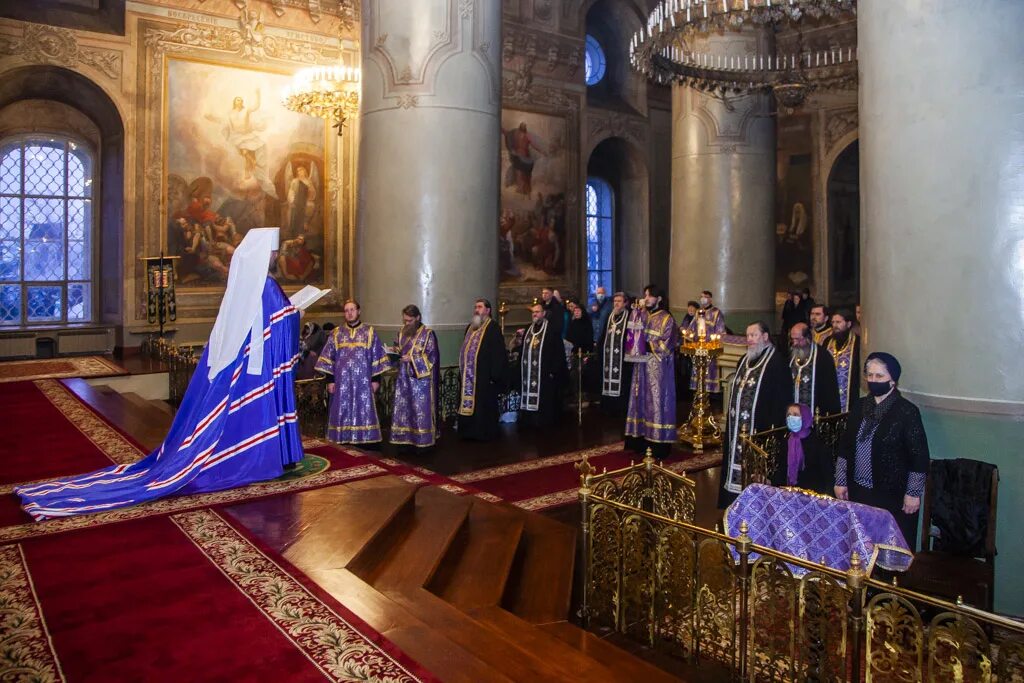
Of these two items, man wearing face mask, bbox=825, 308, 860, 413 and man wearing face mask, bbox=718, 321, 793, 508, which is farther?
man wearing face mask, bbox=825, 308, 860, 413

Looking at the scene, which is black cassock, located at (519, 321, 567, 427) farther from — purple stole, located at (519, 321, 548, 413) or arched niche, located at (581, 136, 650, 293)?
arched niche, located at (581, 136, 650, 293)

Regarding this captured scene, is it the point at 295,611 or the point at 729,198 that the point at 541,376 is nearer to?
the point at 729,198

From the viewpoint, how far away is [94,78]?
1288cm

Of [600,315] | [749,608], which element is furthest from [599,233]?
[749,608]

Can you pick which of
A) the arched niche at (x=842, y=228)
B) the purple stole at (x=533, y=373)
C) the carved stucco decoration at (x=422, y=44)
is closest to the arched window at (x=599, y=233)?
the arched niche at (x=842, y=228)

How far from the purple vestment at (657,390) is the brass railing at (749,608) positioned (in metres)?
4.07

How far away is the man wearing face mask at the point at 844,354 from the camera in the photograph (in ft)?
28.4

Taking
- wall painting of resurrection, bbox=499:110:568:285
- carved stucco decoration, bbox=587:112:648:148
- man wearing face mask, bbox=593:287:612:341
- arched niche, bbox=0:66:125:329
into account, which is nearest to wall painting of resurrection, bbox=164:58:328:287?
arched niche, bbox=0:66:125:329

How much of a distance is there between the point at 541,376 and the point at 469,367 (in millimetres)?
1309

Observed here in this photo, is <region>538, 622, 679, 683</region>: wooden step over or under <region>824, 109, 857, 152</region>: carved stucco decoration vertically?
under

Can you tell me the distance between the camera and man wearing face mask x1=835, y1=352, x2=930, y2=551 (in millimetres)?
4727

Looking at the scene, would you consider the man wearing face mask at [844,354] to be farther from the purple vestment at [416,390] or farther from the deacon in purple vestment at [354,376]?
the deacon in purple vestment at [354,376]

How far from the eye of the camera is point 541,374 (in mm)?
10547

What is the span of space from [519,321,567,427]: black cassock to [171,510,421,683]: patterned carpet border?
6.19 metres
